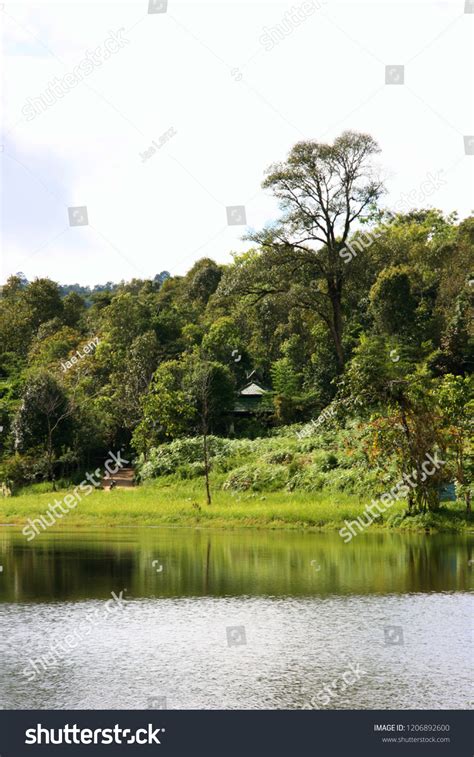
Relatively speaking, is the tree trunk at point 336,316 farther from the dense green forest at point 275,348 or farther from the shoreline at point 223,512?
the shoreline at point 223,512

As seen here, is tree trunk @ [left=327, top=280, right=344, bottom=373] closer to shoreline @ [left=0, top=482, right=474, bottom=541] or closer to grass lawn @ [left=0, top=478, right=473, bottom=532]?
grass lawn @ [left=0, top=478, right=473, bottom=532]

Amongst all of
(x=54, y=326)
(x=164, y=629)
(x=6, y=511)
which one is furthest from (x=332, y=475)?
(x=54, y=326)

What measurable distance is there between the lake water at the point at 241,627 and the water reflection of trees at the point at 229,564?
71mm

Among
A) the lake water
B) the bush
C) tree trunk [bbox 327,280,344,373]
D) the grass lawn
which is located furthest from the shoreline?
tree trunk [bbox 327,280,344,373]

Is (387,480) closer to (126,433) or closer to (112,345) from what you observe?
(126,433)

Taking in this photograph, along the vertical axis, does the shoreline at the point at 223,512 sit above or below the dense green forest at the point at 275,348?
below

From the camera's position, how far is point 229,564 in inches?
1058

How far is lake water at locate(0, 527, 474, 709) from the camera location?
14.4m

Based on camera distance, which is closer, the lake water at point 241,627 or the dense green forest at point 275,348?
the lake water at point 241,627

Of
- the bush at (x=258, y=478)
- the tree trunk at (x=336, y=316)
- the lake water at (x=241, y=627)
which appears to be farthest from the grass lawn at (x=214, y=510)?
the tree trunk at (x=336, y=316)

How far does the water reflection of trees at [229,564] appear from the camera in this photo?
2267 cm

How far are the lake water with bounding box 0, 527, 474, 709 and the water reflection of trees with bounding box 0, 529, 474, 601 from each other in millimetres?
71
